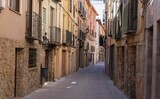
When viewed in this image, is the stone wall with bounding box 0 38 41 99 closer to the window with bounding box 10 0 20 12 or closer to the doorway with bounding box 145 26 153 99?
the window with bounding box 10 0 20 12

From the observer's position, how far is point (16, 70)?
15555 mm

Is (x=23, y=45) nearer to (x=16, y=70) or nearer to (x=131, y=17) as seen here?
(x=16, y=70)

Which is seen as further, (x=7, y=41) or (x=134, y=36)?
(x=134, y=36)

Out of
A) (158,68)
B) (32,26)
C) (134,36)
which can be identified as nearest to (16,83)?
(32,26)

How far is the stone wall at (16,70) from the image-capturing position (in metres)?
12.7

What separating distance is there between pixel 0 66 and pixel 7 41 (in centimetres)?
115

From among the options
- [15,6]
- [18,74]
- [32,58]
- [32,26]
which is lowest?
[18,74]

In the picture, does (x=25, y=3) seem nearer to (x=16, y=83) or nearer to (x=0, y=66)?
(x=16, y=83)

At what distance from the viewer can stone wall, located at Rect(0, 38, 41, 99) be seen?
41.8 feet

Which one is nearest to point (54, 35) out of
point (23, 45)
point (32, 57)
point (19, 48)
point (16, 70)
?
point (32, 57)

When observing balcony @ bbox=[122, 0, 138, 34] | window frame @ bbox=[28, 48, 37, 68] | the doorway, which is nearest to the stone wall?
window frame @ bbox=[28, 48, 37, 68]

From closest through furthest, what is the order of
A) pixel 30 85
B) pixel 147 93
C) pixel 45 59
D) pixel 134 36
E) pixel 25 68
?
1. pixel 147 93
2. pixel 134 36
3. pixel 25 68
4. pixel 30 85
5. pixel 45 59

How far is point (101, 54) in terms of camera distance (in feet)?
319

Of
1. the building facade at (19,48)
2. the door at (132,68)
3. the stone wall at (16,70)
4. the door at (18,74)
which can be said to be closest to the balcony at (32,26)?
the building facade at (19,48)
